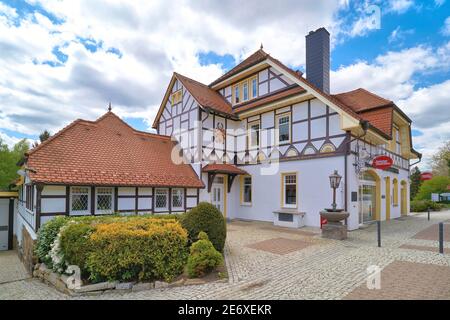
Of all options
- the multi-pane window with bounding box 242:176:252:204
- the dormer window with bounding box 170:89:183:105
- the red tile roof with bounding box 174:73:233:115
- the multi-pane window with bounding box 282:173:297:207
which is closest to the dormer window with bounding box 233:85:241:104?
the red tile roof with bounding box 174:73:233:115

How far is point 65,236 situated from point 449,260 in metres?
9.56

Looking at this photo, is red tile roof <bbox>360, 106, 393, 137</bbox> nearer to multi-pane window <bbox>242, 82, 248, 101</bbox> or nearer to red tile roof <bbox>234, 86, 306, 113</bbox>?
red tile roof <bbox>234, 86, 306, 113</bbox>

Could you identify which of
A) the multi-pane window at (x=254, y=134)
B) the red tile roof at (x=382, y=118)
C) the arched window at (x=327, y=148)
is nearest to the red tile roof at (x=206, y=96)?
the multi-pane window at (x=254, y=134)

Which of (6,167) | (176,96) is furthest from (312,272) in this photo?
(6,167)

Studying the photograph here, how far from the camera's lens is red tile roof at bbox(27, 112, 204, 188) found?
9.48 meters

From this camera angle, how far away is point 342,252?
302 inches

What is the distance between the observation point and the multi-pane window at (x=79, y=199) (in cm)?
970

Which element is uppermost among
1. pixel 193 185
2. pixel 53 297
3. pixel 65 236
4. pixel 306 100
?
pixel 306 100

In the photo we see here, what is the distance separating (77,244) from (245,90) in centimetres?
1286

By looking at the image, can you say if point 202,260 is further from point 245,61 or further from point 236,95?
point 245,61

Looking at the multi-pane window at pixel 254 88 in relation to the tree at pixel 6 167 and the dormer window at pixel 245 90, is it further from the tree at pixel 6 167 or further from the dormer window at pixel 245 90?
the tree at pixel 6 167
